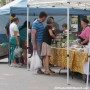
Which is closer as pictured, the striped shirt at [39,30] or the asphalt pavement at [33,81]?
the asphalt pavement at [33,81]

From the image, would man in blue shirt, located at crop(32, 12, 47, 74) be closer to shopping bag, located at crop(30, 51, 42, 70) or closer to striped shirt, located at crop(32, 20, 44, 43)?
striped shirt, located at crop(32, 20, 44, 43)

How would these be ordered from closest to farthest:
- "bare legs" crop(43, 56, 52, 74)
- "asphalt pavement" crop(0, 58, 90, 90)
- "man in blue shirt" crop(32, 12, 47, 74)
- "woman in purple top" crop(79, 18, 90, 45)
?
"asphalt pavement" crop(0, 58, 90, 90) < "woman in purple top" crop(79, 18, 90, 45) < "bare legs" crop(43, 56, 52, 74) < "man in blue shirt" crop(32, 12, 47, 74)

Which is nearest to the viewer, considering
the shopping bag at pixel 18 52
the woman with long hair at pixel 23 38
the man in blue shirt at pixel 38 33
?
the man in blue shirt at pixel 38 33


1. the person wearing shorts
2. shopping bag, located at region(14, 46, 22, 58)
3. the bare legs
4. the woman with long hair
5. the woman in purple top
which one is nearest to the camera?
the woman in purple top

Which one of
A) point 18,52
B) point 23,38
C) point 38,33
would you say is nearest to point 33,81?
point 38,33

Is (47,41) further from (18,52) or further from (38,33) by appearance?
(18,52)

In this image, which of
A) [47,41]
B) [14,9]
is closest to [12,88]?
[47,41]

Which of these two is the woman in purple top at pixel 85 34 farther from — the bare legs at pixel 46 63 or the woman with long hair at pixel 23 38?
the woman with long hair at pixel 23 38

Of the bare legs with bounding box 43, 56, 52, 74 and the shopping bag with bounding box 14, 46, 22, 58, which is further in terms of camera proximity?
the shopping bag with bounding box 14, 46, 22, 58

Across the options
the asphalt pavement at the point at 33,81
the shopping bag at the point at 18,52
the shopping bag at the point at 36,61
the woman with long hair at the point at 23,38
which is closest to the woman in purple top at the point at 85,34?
the asphalt pavement at the point at 33,81

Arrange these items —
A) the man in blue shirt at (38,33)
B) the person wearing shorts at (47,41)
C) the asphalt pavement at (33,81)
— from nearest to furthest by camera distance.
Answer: the asphalt pavement at (33,81) < the person wearing shorts at (47,41) < the man in blue shirt at (38,33)

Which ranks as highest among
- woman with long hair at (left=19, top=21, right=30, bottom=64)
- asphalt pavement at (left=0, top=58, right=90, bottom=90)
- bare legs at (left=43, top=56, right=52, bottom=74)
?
woman with long hair at (left=19, top=21, right=30, bottom=64)

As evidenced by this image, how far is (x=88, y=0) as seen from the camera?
34.7ft

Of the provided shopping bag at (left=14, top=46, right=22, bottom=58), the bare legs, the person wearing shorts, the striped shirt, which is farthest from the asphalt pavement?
→ shopping bag at (left=14, top=46, right=22, bottom=58)
